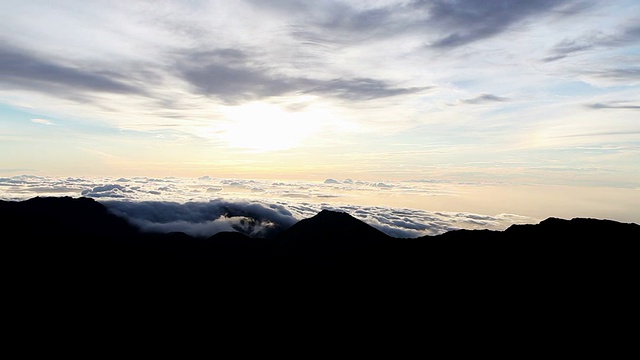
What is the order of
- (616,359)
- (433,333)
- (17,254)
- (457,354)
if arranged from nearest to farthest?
(616,359), (457,354), (433,333), (17,254)

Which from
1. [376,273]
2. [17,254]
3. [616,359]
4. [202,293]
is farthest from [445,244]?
[17,254]

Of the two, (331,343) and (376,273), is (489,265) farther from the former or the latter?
(331,343)

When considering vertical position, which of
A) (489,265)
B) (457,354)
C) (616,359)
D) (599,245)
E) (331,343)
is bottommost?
(331,343)

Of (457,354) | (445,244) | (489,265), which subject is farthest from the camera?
(445,244)

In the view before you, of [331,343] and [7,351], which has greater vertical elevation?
[331,343]

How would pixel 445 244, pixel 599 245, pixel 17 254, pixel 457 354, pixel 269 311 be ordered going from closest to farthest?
pixel 457 354
pixel 599 245
pixel 269 311
pixel 445 244
pixel 17 254

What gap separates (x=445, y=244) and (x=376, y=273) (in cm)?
3430

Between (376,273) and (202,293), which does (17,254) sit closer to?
(202,293)

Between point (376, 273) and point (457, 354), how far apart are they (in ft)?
209

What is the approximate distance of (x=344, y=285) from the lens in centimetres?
15312

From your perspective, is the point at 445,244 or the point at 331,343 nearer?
the point at 331,343

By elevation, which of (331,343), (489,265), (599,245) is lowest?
(331,343)

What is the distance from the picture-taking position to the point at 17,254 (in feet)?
620

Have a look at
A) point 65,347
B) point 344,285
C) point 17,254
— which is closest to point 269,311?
point 344,285
